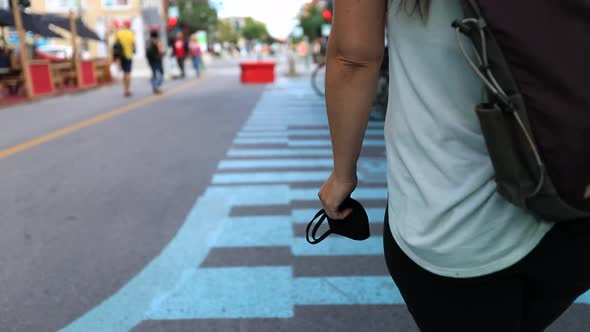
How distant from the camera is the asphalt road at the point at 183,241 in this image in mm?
2820

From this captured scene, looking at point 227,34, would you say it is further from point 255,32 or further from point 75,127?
point 75,127

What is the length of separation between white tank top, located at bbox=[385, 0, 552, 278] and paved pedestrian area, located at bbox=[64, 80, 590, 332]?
1769mm

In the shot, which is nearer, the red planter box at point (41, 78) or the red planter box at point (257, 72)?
the red planter box at point (41, 78)

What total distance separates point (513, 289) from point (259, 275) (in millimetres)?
2409

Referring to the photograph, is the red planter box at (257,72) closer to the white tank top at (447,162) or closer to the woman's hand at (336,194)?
the woman's hand at (336,194)

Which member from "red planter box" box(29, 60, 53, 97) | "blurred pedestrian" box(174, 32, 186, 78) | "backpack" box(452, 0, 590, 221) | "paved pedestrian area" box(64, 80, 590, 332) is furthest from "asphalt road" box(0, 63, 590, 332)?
"blurred pedestrian" box(174, 32, 186, 78)

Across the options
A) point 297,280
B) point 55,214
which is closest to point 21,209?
point 55,214

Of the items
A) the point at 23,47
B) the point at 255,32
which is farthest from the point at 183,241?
the point at 255,32

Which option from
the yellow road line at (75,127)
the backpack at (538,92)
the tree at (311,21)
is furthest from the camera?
the tree at (311,21)

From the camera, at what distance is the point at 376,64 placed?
106cm

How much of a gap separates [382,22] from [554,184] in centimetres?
43

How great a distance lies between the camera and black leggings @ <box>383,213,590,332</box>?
3.22 ft

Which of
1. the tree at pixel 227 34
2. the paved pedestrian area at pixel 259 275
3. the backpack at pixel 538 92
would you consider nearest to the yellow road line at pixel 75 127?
the paved pedestrian area at pixel 259 275

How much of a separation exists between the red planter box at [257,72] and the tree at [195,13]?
42909 mm
